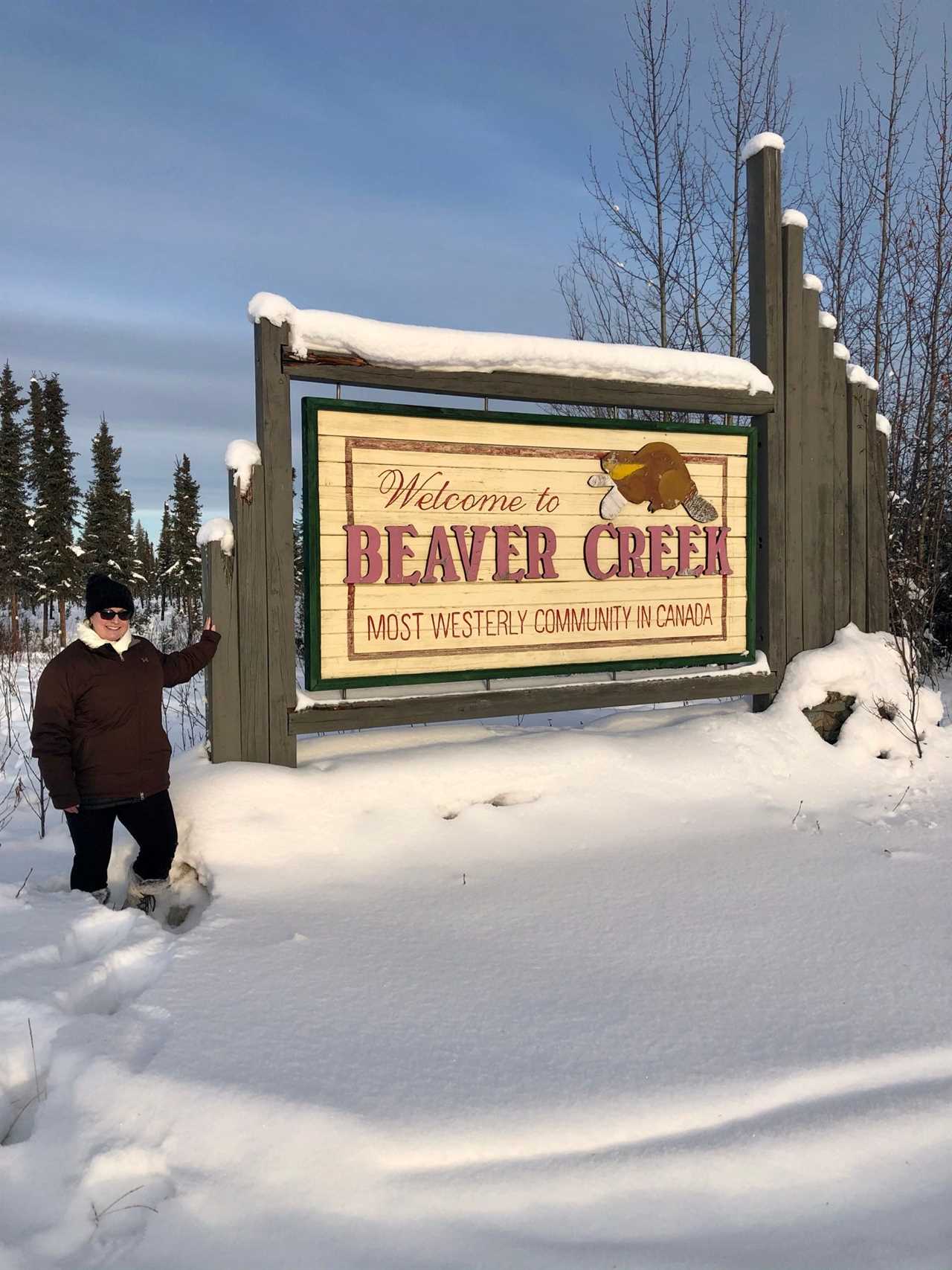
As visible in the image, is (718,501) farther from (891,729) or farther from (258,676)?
(258,676)

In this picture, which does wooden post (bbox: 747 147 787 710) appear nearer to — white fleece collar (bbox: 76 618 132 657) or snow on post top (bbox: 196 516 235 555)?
snow on post top (bbox: 196 516 235 555)

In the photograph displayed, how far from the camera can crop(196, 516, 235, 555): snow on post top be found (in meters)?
4.62

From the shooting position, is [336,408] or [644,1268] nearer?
[644,1268]

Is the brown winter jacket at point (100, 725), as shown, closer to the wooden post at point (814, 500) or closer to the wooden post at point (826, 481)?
the wooden post at point (814, 500)

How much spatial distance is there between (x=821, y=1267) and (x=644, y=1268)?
0.39 meters

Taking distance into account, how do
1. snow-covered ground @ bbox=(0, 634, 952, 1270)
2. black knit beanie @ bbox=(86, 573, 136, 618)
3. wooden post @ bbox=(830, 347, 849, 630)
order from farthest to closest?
wooden post @ bbox=(830, 347, 849, 630) < black knit beanie @ bbox=(86, 573, 136, 618) < snow-covered ground @ bbox=(0, 634, 952, 1270)

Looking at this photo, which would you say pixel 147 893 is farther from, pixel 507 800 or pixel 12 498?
pixel 12 498

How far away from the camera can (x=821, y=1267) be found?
1830 mm

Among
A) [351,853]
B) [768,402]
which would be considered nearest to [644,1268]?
[351,853]

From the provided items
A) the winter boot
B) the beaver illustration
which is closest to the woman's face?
the winter boot

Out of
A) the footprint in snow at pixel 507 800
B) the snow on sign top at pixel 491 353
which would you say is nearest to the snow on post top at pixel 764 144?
the snow on sign top at pixel 491 353

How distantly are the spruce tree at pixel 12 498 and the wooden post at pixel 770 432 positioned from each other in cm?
3672

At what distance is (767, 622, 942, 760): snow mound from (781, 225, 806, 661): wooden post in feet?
0.81

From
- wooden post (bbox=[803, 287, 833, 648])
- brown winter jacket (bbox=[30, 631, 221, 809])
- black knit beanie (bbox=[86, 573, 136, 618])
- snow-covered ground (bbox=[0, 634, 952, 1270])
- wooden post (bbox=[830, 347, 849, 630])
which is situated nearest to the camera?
snow-covered ground (bbox=[0, 634, 952, 1270])
